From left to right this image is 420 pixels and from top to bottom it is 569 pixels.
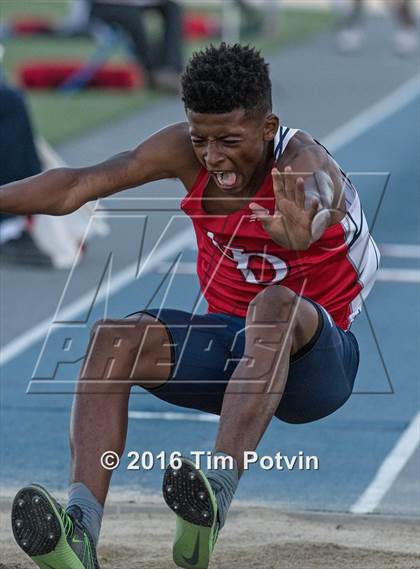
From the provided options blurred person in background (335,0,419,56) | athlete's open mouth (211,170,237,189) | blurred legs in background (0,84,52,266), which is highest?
athlete's open mouth (211,170,237,189)

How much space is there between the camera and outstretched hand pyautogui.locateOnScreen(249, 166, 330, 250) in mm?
4480

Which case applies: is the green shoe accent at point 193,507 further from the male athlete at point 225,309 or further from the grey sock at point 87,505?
the grey sock at point 87,505

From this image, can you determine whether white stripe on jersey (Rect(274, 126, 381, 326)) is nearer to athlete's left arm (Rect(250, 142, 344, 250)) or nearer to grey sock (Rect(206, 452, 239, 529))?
athlete's left arm (Rect(250, 142, 344, 250))

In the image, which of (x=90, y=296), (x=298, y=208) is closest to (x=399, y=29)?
(x=90, y=296)

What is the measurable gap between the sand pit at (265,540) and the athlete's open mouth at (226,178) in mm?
1429

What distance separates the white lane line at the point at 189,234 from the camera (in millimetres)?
8386

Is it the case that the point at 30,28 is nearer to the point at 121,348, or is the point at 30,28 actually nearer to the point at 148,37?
the point at 148,37

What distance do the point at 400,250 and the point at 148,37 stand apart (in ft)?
25.5

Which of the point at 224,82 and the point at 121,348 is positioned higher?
the point at 224,82

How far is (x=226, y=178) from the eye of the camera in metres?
4.77

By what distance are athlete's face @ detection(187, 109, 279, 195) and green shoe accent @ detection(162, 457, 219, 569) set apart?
0.98 metres

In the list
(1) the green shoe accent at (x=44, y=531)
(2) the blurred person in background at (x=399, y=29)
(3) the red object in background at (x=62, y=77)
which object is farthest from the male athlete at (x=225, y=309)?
(2) the blurred person in background at (x=399, y=29)

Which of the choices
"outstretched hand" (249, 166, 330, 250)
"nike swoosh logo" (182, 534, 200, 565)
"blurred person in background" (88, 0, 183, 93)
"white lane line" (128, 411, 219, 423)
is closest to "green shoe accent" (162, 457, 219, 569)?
"nike swoosh logo" (182, 534, 200, 565)

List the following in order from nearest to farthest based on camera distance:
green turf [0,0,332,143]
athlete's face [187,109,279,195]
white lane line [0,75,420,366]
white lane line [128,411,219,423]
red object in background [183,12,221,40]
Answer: athlete's face [187,109,279,195] < white lane line [128,411,219,423] < white lane line [0,75,420,366] < green turf [0,0,332,143] < red object in background [183,12,221,40]
